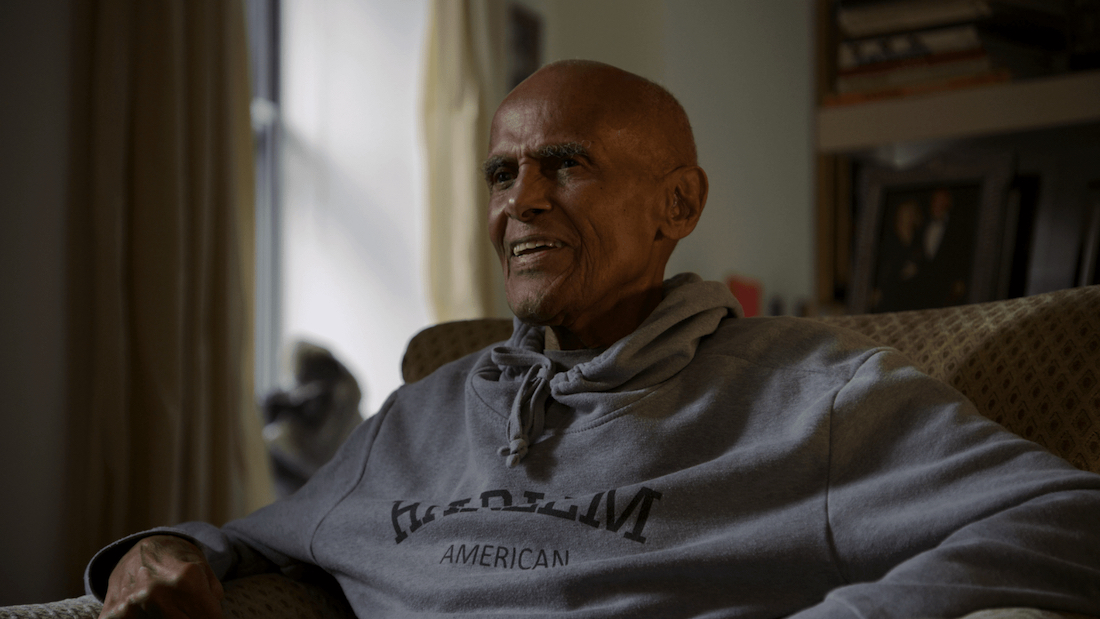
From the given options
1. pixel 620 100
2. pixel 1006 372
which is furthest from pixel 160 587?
pixel 1006 372

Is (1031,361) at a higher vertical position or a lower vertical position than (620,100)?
lower

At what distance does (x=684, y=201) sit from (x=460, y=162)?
6.52ft

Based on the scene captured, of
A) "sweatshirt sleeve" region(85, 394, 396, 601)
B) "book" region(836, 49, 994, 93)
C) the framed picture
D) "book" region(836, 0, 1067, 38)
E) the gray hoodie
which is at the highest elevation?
"book" region(836, 0, 1067, 38)

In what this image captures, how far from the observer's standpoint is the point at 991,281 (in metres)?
1.72

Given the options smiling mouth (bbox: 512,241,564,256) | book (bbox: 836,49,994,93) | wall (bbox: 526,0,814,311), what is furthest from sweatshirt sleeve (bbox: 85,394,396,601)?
wall (bbox: 526,0,814,311)

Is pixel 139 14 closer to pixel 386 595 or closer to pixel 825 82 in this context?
pixel 386 595

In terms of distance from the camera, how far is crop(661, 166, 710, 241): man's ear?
121 centimetres

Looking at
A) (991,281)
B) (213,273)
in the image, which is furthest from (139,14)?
(991,281)

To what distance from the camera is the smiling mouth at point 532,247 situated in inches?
45.2

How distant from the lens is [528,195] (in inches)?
A: 45.0

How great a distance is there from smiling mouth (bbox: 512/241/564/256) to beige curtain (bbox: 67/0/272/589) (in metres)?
1.07

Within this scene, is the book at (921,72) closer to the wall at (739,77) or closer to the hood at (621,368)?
the hood at (621,368)

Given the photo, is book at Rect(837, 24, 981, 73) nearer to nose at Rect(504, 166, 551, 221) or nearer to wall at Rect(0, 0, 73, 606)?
nose at Rect(504, 166, 551, 221)

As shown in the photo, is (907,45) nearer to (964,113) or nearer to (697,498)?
(964,113)
